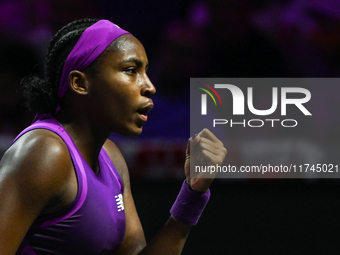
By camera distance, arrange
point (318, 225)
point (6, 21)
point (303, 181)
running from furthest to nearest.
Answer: point (6, 21), point (303, 181), point (318, 225)

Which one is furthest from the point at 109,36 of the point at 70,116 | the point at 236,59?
the point at 236,59

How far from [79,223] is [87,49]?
39 centimetres

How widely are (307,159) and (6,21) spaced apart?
203 centimetres

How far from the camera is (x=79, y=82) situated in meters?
0.97

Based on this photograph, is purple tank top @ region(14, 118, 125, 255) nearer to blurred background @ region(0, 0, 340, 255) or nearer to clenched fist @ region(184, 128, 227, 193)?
clenched fist @ region(184, 128, 227, 193)

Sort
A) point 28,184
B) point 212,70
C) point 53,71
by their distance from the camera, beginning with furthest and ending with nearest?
point 212,70
point 53,71
point 28,184

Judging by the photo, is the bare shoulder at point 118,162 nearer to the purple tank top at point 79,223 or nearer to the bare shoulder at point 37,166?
the purple tank top at point 79,223

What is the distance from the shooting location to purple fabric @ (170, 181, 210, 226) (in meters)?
1.11

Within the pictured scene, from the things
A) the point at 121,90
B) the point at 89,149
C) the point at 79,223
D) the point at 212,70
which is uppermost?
the point at 212,70

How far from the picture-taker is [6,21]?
265 centimetres

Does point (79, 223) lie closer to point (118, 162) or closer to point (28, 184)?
point (28, 184)

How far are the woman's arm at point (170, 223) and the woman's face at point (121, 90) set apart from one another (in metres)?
0.20

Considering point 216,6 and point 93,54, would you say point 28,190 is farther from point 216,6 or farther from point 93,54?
point 216,6

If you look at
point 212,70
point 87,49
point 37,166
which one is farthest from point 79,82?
point 212,70
